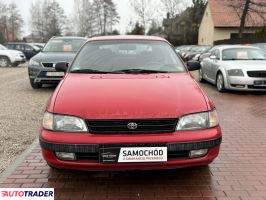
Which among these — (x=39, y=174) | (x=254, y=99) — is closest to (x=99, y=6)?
(x=254, y=99)

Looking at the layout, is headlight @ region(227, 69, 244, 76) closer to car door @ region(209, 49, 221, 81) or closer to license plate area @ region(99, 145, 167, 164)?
car door @ region(209, 49, 221, 81)

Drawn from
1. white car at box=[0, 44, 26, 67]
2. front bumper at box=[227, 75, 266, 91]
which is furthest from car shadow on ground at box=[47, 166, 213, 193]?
white car at box=[0, 44, 26, 67]

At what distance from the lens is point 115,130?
373cm

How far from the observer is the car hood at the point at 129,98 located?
12.4 feet

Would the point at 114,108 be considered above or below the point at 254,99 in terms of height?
above

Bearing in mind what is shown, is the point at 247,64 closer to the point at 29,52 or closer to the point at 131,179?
the point at 131,179

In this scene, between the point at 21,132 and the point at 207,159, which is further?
the point at 21,132

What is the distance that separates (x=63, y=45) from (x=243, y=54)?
569 cm

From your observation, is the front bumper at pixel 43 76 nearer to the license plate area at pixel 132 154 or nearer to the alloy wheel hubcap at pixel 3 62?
the license plate area at pixel 132 154

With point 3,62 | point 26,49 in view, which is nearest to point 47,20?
point 26,49

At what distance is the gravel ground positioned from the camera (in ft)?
18.5

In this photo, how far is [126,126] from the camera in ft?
12.2

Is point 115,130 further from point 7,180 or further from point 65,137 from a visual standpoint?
point 7,180

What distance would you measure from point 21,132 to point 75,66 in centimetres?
201
